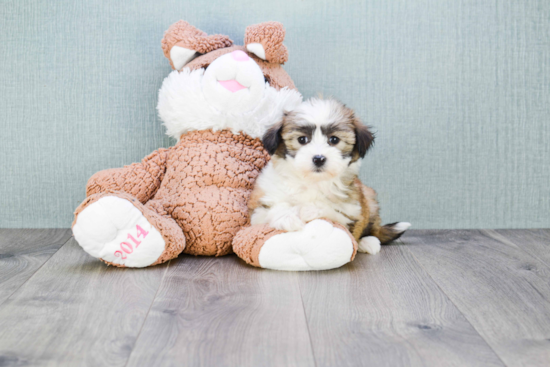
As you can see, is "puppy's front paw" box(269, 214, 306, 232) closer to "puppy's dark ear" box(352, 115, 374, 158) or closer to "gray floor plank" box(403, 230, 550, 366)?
"puppy's dark ear" box(352, 115, 374, 158)

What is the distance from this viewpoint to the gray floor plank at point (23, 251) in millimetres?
1609

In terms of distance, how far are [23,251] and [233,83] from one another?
107cm

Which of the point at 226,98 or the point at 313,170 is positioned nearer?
the point at 313,170

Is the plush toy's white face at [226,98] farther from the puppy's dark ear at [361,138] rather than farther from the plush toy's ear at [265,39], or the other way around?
the puppy's dark ear at [361,138]

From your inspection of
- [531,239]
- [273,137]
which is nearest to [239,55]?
[273,137]

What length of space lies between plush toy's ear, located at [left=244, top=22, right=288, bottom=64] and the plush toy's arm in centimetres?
58

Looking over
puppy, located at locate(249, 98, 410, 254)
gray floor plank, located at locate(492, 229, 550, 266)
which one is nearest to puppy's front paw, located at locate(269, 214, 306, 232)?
puppy, located at locate(249, 98, 410, 254)

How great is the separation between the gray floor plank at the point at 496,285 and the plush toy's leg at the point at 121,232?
95 cm

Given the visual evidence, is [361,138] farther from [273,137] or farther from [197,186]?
[197,186]

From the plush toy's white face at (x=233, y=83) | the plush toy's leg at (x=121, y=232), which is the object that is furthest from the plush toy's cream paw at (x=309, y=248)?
the plush toy's white face at (x=233, y=83)

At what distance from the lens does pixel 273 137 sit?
178 centimetres

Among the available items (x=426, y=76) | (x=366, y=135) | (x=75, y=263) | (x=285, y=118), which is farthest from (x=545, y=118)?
(x=75, y=263)

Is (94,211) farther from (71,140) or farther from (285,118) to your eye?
(71,140)

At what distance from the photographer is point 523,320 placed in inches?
51.5
